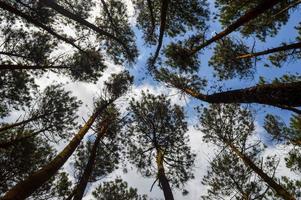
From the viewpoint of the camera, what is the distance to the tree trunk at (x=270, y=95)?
5871mm

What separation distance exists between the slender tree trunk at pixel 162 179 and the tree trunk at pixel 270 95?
5.61 m

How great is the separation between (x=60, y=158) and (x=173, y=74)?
5.58 meters

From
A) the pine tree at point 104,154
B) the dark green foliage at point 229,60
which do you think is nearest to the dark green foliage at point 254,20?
the dark green foliage at point 229,60

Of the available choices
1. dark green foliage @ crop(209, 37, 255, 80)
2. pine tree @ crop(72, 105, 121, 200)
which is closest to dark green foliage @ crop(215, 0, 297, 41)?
dark green foliage @ crop(209, 37, 255, 80)

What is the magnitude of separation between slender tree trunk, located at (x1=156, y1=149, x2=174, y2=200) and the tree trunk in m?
5.61

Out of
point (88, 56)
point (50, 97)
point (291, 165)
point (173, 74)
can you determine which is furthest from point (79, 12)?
point (291, 165)

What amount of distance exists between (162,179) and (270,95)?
7.27 meters

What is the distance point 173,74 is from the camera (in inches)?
463

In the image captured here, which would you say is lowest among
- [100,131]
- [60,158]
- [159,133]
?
[60,158]

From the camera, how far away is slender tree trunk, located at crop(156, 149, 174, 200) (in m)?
12.0

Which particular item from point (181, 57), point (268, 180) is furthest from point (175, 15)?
point (268, 180)

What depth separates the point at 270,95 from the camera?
6289 mm

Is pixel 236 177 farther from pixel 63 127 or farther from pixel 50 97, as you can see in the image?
Result: pixel 50 97

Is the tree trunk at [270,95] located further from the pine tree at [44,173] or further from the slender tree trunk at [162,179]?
the slender tree trunk at [162,179]
